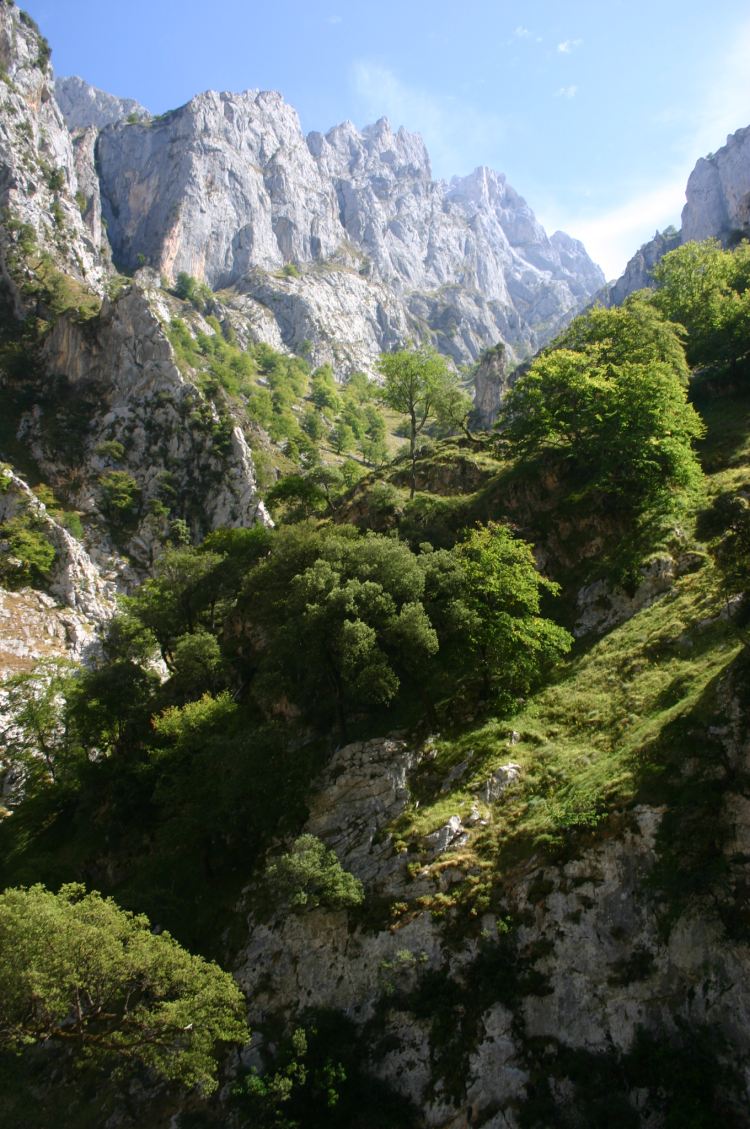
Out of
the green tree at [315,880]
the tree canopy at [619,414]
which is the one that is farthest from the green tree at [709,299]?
the green tree at [315,880]

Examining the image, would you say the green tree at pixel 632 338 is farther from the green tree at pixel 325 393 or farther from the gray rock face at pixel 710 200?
the gray rock face at pixel 710 200

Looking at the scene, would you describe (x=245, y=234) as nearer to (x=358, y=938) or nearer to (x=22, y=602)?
(x=22, y=602)

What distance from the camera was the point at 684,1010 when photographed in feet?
44.0

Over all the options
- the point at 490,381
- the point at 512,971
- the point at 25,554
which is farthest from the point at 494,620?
the point at 490,381

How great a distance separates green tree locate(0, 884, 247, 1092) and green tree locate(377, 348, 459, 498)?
35991 mm

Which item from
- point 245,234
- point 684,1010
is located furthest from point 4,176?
point 684,1010

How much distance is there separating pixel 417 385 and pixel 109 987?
4239 centimetres

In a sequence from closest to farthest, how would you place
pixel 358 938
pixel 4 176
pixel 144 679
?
pixel 358 938 → pixel 144 679 → pixel 4 176

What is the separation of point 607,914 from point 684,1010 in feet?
7.86

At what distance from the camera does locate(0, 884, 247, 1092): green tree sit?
54.2ft

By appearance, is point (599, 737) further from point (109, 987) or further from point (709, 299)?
point (709, 299)

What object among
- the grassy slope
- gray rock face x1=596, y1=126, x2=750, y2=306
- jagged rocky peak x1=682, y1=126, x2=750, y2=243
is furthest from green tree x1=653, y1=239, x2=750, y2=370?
jagged rocky peak x1=682, y1=126, x2=750, y2=243

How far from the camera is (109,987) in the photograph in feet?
56.7

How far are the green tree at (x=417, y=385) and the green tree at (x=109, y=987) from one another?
118ft
